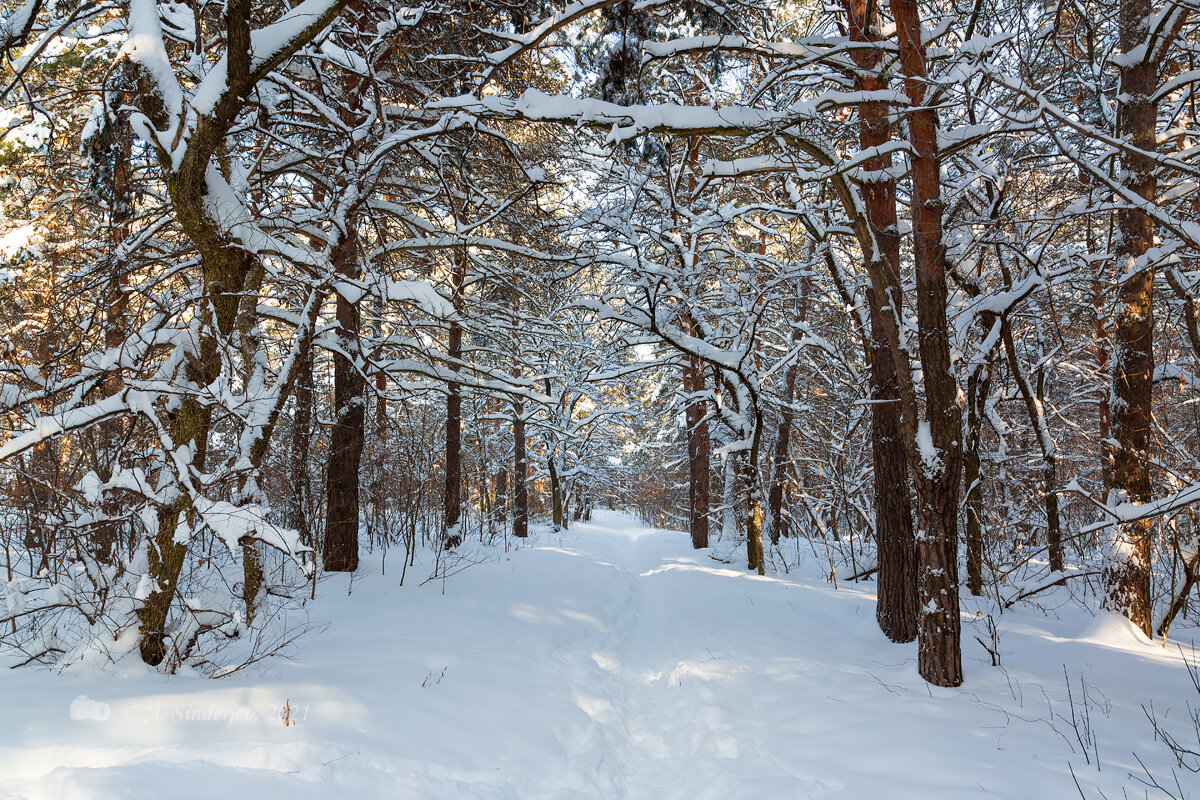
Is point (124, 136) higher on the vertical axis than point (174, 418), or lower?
higher

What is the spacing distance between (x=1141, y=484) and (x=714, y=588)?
17.8ft

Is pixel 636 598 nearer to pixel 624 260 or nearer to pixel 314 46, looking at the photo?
pixel 624 260

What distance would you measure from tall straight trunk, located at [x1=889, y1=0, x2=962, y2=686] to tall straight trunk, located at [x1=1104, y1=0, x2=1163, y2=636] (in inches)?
114

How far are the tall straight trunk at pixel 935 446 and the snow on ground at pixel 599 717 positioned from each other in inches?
16.5

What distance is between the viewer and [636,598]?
33.3ft

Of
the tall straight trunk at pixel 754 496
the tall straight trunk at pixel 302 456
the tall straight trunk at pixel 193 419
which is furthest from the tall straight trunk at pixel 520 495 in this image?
the tall straight trunk at pixel 193 419

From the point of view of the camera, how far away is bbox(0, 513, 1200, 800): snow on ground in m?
3.05

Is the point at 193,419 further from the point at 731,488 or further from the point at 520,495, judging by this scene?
the point at 520,495

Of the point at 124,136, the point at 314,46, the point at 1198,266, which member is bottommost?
the point at 1198,266

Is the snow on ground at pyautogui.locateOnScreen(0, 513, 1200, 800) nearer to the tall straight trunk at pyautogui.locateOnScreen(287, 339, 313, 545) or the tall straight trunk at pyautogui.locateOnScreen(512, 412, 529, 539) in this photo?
the tall straight trunk at pyautogui.locateOnScreen(287, 339, 313, 545)

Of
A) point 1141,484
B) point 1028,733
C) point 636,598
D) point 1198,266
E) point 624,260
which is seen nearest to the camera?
point 1028,733

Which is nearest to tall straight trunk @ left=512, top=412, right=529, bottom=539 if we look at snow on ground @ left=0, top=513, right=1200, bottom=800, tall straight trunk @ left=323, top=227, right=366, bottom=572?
tall straight trunk @ left=323, top=227, right=366, bottom=572

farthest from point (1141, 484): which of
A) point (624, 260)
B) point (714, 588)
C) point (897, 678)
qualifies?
point (624, 260)

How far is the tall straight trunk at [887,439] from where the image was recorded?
614cm
